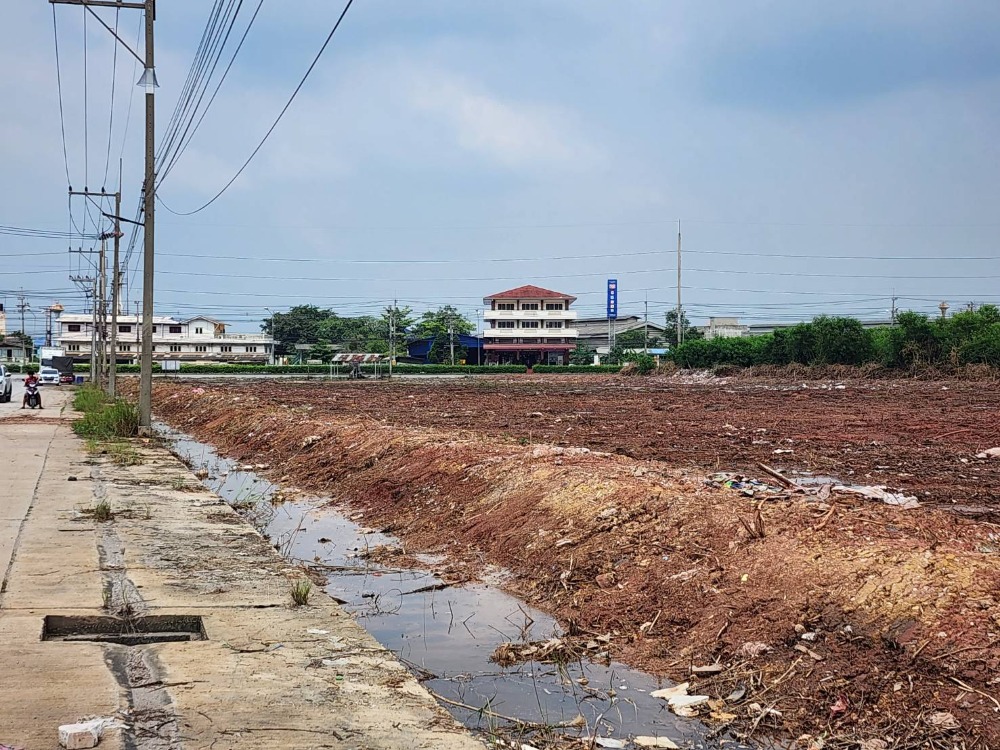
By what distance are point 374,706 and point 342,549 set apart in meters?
5.86

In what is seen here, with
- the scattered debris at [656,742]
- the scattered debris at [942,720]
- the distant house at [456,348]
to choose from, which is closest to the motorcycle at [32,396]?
the scattered debris at [656,742]

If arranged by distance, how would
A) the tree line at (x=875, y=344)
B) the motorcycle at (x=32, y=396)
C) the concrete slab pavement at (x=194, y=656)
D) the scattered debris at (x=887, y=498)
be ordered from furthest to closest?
the tree line at (x=875, y=344)
the motorcycle at (x=32, y=396)
the scattered debris at (x=887, y=498)
the concrete slab pavement at (x=194, y=656)

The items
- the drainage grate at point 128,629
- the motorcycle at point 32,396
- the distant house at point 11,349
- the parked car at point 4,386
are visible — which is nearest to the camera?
the drainage grate at point 128,629

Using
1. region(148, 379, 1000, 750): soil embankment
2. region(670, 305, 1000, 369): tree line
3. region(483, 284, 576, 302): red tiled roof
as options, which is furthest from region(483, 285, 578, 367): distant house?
region(148, 379, 1000, 750): soil embankment

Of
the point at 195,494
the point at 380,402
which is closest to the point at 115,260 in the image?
the point at 380,402

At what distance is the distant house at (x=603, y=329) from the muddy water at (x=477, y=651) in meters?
113

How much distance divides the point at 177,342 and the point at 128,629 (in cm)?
12184

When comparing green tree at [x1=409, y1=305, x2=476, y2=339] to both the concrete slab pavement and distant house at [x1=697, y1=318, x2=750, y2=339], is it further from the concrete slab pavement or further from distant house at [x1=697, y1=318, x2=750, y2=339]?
the concrete slab pavement

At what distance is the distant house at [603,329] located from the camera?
126688 mm

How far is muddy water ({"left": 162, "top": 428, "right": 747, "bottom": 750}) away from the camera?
5.75m

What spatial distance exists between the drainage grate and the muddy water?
1.42m

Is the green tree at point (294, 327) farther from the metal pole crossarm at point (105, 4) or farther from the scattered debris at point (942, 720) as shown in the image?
the scattered debris at point (942, 720)

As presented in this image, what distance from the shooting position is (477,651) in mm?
7277

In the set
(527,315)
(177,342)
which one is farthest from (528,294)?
(177,342)
